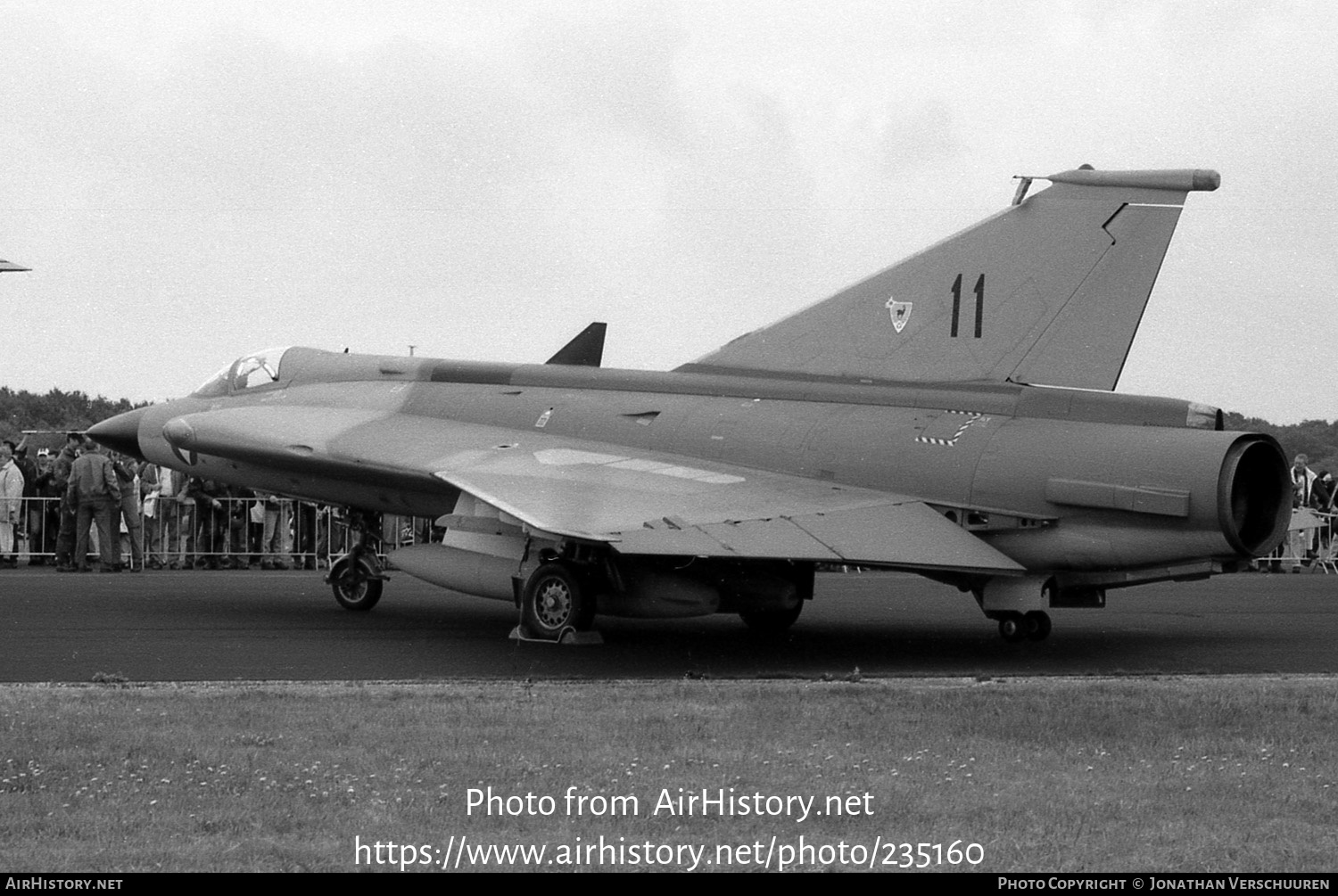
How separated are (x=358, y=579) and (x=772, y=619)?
469 centimetres

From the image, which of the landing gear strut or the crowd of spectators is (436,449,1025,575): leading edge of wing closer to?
the landing gear strut

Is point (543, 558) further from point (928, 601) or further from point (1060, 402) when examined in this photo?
point (928, 601)

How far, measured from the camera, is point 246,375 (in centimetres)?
1838

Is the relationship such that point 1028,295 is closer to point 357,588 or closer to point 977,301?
point 977,301

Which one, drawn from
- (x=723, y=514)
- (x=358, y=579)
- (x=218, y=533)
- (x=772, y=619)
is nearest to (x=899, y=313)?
(x=723, y=514)

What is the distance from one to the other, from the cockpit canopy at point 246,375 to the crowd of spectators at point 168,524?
5.82 meters

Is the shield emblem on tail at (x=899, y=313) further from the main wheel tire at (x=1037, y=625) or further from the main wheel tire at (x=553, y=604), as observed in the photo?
the main wheel tire at (x=553, y=604)

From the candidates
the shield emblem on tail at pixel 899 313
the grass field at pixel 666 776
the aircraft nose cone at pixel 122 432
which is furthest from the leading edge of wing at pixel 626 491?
the aircraft nose cone at pixel 122 432

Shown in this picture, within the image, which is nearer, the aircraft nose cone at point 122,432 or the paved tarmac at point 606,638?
the paved tarmac at point 606,638

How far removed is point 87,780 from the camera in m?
7.54

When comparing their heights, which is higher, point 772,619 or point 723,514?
point 723,514

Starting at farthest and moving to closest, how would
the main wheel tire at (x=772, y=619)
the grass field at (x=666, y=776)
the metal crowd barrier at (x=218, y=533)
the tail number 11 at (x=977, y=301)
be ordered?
1. the metal crowd barrier at (x=218, y=533)
2. the main wheel tire at (x=772, y=619)
3. the tail number 11 at (x=977, y=301)
4. the grass field at (x=666, y=776)

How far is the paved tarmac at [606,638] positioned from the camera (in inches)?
488

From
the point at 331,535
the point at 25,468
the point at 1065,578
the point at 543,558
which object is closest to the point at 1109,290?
the point at 1065,578
